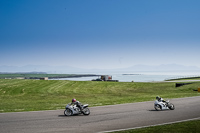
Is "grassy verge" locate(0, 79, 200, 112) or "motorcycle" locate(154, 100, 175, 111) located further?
"grassy verge" locate(0, 79, 200, 112)

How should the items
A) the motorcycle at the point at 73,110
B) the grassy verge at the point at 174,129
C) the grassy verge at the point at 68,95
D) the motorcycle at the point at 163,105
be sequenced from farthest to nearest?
the grassy verge at the point at 68,95
the motorcycle at the point at 163,105
the motorcycle at the point at 73,110
the grassy verge at the point at 174,129

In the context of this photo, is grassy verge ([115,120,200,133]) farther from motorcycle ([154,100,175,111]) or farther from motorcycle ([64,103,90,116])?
motorcycle ([154,100,175,111])

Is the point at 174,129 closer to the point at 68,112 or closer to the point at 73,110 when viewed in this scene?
the point at 73,110

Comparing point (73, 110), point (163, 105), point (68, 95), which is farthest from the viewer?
point (68, 95)

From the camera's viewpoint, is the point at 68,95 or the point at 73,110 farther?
the point at 68,95

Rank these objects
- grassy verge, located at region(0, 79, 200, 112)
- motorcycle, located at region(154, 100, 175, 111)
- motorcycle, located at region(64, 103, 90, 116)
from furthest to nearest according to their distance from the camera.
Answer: grassy verge, located at region(0, 79, 200, 112)
motorcycle, located at region(154, 100, 175, 111)
motorcycle, located at region(64, 103, 90, 116)

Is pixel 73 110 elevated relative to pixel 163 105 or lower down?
lower down

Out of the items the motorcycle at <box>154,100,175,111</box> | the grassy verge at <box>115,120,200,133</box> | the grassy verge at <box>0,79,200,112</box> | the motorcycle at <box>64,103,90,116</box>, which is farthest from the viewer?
the grassy verge at <box>0,79,200,112</box>

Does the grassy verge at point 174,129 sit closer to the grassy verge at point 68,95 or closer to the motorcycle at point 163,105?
the motorcycle at point 163,105

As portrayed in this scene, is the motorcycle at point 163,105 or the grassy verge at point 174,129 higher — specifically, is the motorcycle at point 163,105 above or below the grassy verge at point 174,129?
above

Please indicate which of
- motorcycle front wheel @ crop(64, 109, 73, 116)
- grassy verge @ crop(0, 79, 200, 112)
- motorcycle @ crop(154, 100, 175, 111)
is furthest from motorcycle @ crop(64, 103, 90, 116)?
motorcycle @ crop(154, 100, 175, 111)

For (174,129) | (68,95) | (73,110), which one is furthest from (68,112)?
(68,95)

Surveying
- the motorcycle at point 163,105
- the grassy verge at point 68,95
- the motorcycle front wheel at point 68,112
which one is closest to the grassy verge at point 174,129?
the motorcycle at point 163,105

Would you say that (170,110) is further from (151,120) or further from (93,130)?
(93,130)
